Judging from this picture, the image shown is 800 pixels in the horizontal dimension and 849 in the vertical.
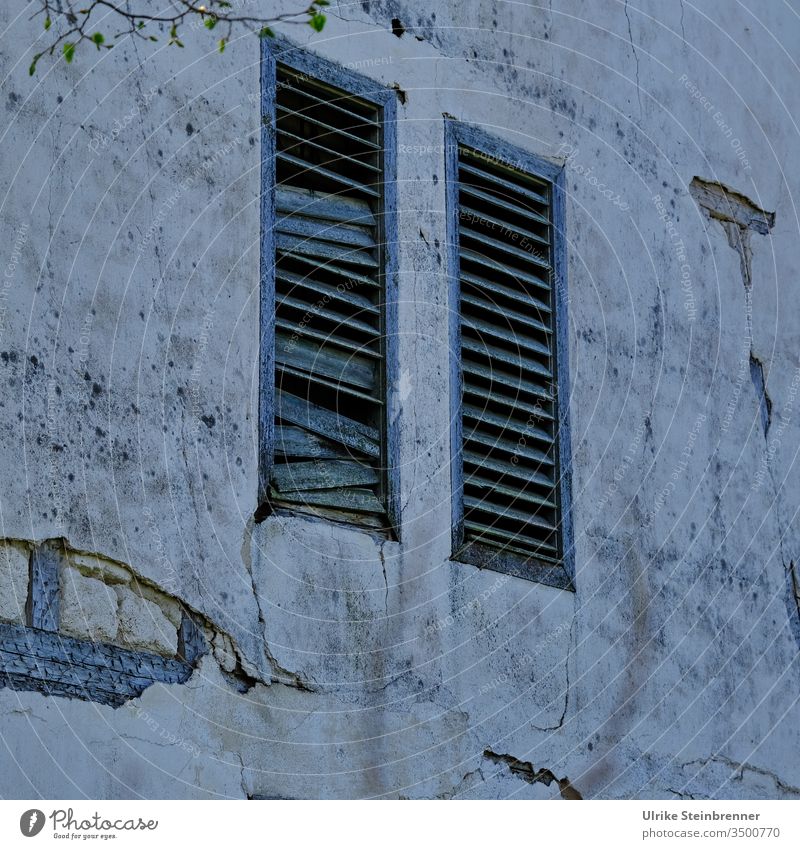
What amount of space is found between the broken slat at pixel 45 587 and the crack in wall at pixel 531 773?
177cm

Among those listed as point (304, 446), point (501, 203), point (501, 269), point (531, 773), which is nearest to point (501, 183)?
point (501, 203)

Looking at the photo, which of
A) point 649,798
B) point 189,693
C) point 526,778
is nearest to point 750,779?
point 649,798

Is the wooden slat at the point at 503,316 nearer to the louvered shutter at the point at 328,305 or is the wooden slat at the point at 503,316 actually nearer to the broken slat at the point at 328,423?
the louvered shutter at the point at 328,305

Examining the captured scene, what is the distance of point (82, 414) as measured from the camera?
5.31 m

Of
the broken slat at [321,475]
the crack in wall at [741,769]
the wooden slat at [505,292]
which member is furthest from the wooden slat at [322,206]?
the crack in wall at [741,769]

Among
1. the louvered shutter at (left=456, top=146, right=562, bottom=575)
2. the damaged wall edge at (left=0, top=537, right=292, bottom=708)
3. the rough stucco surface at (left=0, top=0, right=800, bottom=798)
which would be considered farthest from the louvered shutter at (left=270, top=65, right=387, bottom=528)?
the damaged wall edge at (left=0, top=537, right=292, bottom=708)

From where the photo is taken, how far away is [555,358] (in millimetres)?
6973

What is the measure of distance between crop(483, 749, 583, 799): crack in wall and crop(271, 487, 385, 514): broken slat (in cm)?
93

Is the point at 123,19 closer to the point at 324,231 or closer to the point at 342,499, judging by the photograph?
the point at 324,231

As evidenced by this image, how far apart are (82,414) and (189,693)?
0.88 metres

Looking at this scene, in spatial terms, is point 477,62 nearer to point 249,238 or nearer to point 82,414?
point 249,238

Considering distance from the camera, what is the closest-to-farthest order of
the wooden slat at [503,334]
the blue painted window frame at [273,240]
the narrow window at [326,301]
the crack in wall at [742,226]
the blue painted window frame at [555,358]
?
the blue painted window frame at [273,240] < the narrow window at [326,301] < the blue painted window frame at [555,358] < the wooden slat at [503,334] < the crack in wall at [742,226]

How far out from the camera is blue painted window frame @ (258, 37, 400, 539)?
590 cm

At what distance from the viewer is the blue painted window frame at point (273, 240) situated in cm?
590
